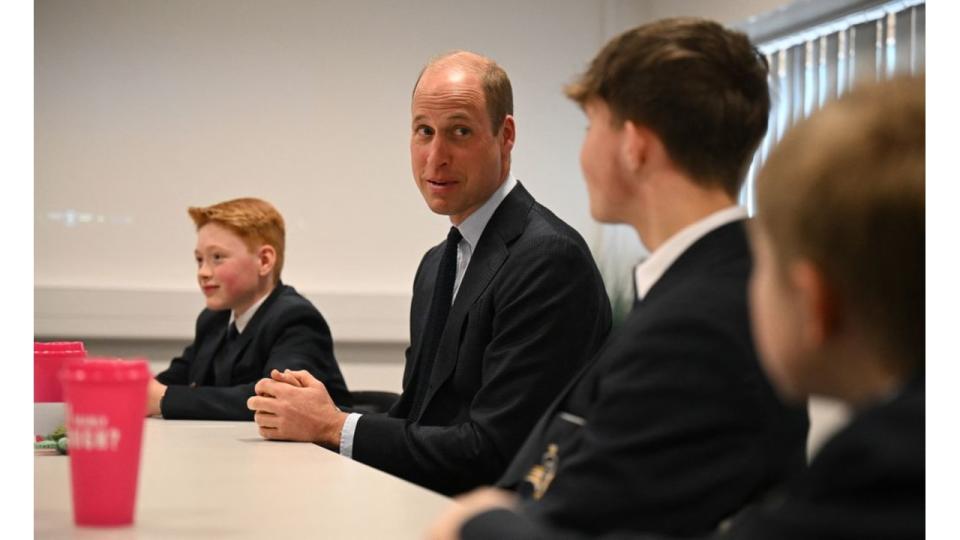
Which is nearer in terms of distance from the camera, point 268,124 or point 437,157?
point 437,157

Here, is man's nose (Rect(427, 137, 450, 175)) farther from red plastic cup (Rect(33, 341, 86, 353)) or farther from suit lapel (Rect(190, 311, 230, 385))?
suit lapel (Rect(190, 311, 230, 385))

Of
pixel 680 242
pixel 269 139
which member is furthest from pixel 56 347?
pixel 269 139

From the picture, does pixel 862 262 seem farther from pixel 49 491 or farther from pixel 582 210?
pixel 582 210

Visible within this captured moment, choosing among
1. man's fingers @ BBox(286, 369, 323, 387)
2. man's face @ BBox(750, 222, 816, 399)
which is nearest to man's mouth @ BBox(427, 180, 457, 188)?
man's fingers @ BBox(286, 369, 323, 387)

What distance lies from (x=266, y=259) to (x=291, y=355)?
495 mm

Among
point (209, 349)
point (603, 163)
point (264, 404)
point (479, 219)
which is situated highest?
point (603, 163)

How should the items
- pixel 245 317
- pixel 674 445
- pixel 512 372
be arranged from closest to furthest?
pixel 674 445 → pixel 512 372 → pixel 245 317

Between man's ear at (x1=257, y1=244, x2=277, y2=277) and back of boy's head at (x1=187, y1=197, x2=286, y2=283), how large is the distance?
2 cm

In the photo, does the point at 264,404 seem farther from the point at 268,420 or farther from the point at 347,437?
the point at 347,437

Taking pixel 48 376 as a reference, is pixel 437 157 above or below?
above

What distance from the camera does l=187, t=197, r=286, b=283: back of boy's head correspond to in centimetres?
353

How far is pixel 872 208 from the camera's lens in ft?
2.46

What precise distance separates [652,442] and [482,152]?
4.97ft

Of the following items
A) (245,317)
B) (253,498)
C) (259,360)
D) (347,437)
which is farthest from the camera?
(245,317)
